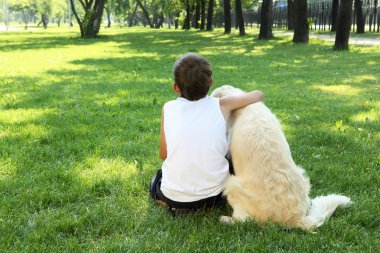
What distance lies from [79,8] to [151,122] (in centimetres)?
12127

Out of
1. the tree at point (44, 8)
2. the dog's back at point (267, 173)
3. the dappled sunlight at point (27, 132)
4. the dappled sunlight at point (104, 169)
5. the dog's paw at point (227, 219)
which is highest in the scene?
the tree at point (44, 8)

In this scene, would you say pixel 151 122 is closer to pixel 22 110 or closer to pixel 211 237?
pixel 22 110

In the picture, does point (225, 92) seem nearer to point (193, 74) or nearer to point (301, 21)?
point (193, 74)

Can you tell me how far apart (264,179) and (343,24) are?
16.6 m

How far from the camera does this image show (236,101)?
3.57 m

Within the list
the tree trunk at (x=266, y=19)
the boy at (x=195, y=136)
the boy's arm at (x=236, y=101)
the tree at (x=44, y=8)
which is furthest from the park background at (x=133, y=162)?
the tree at (x=44, y=8)

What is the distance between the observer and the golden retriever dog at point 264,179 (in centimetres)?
327

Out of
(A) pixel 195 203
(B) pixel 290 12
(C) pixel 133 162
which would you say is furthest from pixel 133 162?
(B) pixel 290 12

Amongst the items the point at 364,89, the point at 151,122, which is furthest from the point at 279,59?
the point at 151,122

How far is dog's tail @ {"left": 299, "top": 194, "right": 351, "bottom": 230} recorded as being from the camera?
340cm

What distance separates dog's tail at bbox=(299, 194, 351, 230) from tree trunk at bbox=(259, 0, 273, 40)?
22.6m

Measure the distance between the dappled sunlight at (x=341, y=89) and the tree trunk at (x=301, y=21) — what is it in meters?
13.4

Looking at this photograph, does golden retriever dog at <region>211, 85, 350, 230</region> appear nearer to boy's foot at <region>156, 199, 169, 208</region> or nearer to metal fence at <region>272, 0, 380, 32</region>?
boy's foot at <region>156, 199, 169, 208</region>

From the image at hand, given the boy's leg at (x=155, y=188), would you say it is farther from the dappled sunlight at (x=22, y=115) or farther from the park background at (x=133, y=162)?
the dappled sunlight at (x=22, y=115)
